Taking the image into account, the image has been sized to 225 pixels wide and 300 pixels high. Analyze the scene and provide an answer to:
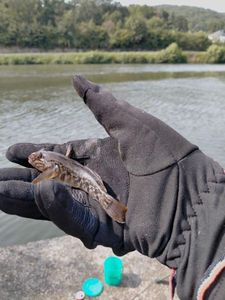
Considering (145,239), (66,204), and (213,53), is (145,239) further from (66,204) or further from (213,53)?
(213,53)

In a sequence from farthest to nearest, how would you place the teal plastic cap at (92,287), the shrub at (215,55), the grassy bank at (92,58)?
the shrub at (215,55) → the grassy bank at (92,58) → the teal plastic cap at (92,287)

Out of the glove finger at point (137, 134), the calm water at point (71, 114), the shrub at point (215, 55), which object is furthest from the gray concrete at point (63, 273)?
the shrub at point (215, 55)

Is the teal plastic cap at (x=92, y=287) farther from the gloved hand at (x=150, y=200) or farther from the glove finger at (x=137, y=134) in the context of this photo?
the glove finger at (x=137, y=134)

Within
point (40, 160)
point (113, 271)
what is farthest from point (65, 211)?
point (113, 271)

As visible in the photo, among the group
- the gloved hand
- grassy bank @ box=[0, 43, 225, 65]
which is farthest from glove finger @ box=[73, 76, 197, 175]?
grassy bank @ box=[0, 43, 225, 65]

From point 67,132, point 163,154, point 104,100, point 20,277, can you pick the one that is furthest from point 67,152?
point 67,132

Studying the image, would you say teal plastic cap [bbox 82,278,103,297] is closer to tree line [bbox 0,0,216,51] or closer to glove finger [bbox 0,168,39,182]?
glove finger [bbox 0,168,39,182]
